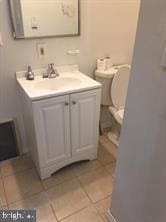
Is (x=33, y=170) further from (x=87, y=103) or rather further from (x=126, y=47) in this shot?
(x=126, y=47)

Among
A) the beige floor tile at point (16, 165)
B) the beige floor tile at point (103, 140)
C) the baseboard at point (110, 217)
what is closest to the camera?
the baseboard at point (110, 217)

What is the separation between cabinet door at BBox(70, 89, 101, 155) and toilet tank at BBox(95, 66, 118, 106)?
0.38 metres

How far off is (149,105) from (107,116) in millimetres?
1557

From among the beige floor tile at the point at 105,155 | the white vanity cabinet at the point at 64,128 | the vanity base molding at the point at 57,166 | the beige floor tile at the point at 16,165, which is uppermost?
the white vanity cabinet at the point at 64,128

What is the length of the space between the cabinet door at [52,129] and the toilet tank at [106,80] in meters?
0.62

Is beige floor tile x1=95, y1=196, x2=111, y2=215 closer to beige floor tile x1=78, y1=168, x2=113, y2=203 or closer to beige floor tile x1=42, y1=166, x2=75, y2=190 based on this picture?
beige floor tile x1=78, y1=168, x2=113, y2=203

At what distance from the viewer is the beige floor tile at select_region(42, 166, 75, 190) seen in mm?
1762

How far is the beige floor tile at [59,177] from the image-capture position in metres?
1.76

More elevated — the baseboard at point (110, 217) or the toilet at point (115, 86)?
the toilet at point (115, 86)

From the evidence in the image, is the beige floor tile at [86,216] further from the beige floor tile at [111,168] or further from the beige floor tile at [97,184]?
the beige floor tile at [111,168]

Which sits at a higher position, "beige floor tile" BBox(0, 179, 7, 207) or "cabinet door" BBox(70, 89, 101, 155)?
"cabinet door" BBox(70, 89, 101, 155)

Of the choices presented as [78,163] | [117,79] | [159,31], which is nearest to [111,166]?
[78,163]

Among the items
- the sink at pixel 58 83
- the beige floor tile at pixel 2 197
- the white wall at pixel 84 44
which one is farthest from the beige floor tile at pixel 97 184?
the sink at pixel 58 83

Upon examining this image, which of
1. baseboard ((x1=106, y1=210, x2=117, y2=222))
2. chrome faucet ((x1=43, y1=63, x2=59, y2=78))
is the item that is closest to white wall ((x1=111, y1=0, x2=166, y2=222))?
baseboard ((x1=106, y1=210, x2=117, y2=222))
